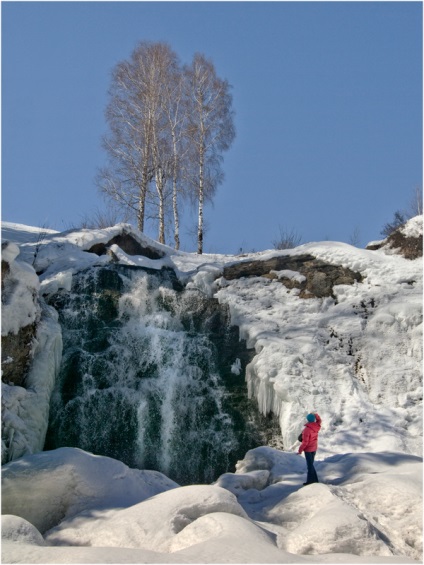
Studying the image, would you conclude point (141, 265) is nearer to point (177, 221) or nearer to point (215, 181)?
point (177, 221)

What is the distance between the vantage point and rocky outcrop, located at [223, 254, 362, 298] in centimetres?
1372

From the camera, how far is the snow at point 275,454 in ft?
17.4

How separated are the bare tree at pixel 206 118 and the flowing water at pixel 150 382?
8.50 meters

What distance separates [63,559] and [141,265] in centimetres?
1120

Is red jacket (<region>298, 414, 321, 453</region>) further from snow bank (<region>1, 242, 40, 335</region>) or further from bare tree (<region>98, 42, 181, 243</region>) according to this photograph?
bare tree (<region>98, 42, 181, 243</region>)

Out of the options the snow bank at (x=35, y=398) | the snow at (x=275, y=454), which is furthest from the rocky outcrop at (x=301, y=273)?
the snow bank at (x=35, y=398)

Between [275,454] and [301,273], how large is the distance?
6.27 meters

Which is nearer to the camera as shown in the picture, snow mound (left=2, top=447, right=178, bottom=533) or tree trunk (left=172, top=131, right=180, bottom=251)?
snow mound (left=2, top=447, right=178, bottom=533)

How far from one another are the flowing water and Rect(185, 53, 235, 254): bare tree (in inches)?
335

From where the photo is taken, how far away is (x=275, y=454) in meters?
8.72

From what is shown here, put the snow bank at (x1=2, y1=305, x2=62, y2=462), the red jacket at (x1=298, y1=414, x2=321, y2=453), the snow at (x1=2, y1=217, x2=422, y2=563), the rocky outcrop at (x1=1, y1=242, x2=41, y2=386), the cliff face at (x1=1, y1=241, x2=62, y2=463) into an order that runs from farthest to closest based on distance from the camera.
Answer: the rocky outcrop at (x1=1, y1=242, x2=41, y2=386) < the cliff face at (x1=1, y1=241, x2=62, y2=463) < the snow bank at (x1=2, y1=305, x2=62, y2=462) < the red jacket at (x1=298, y1=414, x2=321, y2=453) < the snow at (x1=2, y1=217, x2=422, y2=563)

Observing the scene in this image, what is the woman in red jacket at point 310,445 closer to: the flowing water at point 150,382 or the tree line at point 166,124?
the flowing water at point 150,382

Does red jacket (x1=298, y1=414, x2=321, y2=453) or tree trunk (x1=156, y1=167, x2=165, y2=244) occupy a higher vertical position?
tree trunk (x1=156, y1=167, x2=165, y2=244)

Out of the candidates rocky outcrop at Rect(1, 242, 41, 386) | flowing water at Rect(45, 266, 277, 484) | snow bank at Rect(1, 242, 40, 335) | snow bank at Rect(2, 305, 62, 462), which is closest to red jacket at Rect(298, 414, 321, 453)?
flowing water at Rect(45, 266, 277, 484)
